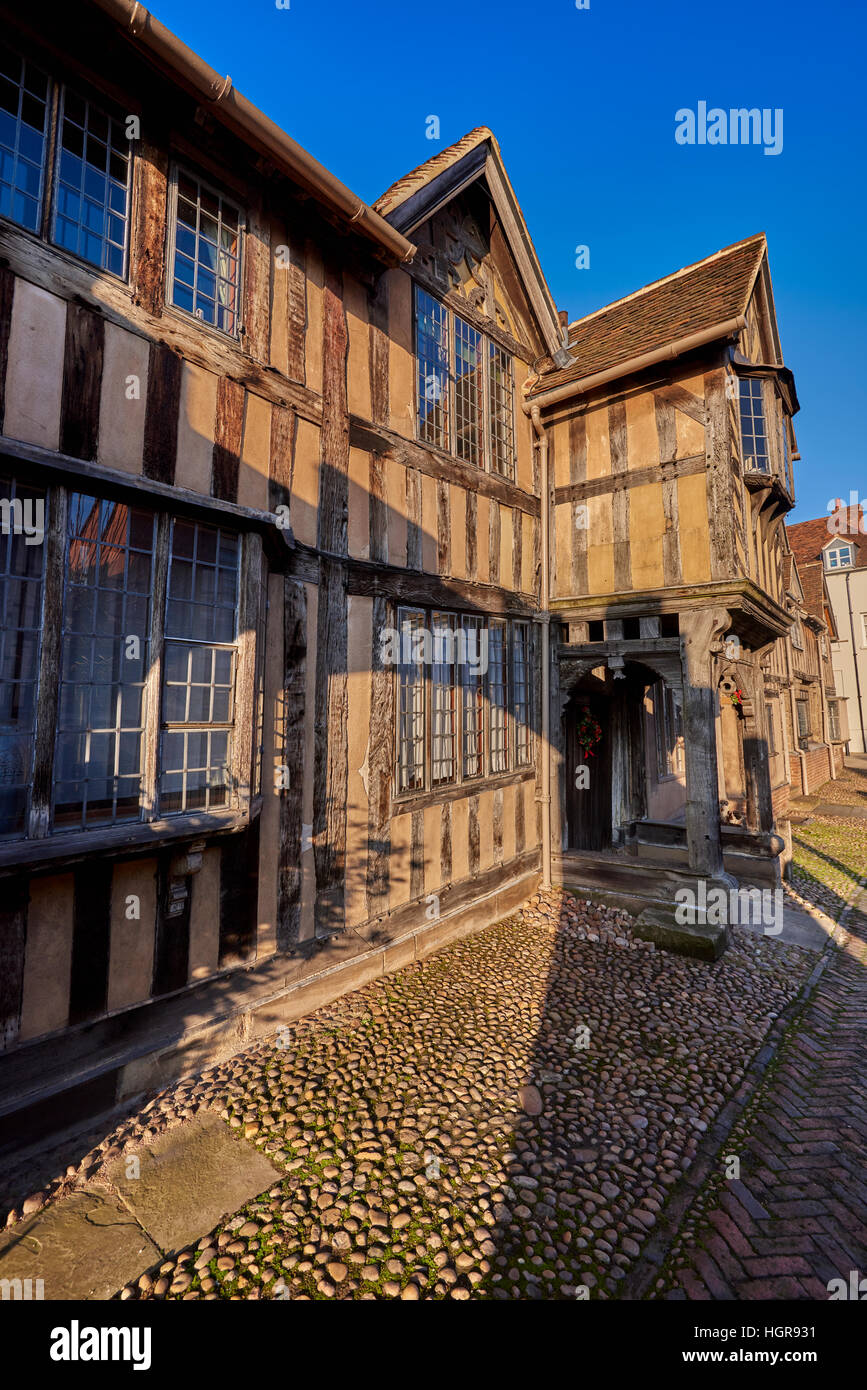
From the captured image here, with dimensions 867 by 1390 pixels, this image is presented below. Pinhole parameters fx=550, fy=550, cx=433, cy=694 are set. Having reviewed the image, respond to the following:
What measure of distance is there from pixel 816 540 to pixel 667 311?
30002 millimetres

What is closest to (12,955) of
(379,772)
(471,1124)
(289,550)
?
(471,1124)

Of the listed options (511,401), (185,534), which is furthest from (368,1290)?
(511,401)

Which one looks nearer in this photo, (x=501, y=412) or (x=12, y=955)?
(x=12, y=955)

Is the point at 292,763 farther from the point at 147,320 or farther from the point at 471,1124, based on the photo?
the point at 147,320

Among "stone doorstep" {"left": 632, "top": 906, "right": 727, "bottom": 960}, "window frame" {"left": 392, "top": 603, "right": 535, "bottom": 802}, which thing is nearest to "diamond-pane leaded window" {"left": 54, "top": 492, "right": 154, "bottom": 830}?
"window frame" {"left": 392, "top": 603, "right": 535, "bottom": 802}

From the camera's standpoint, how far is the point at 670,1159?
3.56m

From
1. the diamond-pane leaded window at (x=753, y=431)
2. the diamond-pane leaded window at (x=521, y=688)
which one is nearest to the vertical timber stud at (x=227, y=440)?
the diamond-pane leaded window at (x=521, y=688)

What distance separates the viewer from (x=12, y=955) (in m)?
3.29

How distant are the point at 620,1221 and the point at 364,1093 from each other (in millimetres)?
1808

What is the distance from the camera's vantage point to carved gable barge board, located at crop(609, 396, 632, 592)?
26.4ft

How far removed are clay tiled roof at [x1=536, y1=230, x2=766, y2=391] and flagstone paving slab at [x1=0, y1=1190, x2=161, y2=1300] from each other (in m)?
9.67

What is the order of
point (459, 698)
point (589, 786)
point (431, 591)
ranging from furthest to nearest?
point (589, 786) < point (459, 698) < point (431, 591)

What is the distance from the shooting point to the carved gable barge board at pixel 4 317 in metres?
3.30

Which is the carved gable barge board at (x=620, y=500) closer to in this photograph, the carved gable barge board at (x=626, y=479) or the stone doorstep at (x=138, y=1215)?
the carved gable barge board at (x=626, y=479)
